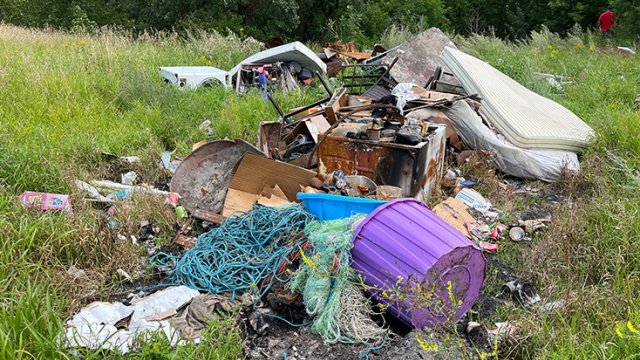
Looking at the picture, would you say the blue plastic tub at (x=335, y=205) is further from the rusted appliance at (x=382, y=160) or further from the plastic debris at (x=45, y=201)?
the plastic debris at (x=45, y=201)

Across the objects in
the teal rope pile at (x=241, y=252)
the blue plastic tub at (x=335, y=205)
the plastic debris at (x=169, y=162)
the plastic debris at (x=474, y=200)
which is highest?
the blue plastic tub at (x=335, y=205)

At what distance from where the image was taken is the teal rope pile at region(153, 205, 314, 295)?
369cm

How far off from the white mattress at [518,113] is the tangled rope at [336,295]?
3710mm

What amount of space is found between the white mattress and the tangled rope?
3710mm

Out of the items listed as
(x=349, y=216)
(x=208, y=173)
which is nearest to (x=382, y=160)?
(x=349, y=216)

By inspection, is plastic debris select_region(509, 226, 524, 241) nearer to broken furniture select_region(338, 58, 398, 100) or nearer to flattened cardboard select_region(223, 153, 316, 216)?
flattened cardboard select_region(223, 153, 316, 216)

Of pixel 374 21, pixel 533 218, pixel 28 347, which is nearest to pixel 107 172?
pixel 28 347

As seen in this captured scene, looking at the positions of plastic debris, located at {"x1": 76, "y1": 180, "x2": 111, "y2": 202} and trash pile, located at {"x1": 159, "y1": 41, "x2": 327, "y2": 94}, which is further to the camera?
trash pile, located at {"x1": 159, "y1": 41, "x2": 327, "y2": 94}

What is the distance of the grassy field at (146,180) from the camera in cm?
291

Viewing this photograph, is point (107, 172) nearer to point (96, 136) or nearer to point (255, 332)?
point (96, 136)

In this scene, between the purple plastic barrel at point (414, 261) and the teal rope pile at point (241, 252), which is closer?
the purple plastic barrel at point (414, 261)

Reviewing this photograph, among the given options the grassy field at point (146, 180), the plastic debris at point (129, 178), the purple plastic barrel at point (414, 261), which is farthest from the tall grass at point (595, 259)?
the plastic debris at point (129, 178)

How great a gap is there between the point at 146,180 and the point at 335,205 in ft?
7.96

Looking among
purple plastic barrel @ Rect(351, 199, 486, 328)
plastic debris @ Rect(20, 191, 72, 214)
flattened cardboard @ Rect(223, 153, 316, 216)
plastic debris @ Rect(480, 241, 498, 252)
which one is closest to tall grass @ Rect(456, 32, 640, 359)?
plastic debris @ Rect(480, 241, 498, 252)
